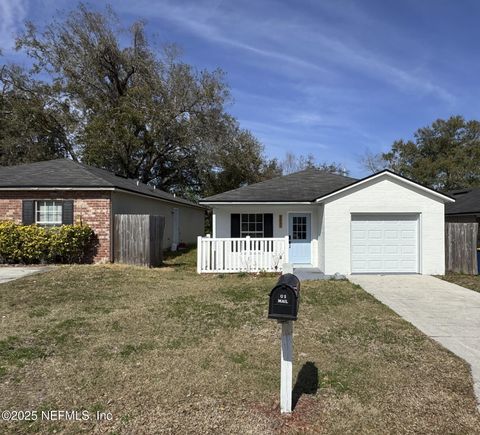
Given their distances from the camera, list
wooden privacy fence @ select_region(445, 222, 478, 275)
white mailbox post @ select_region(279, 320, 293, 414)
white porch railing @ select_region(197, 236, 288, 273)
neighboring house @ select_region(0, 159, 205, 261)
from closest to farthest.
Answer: white mailbox post @ select_region(279, 320, 293, 414) → white porch railing @ select_region(197, 236, 288, 273) → wooden privacy fence @ select_region(445, 222, 478, 275) → neighboring house @ select_region(0, 159, 205, 261)

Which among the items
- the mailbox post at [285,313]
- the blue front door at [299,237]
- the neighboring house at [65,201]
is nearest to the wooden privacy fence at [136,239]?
the neighboring house at [65,201]

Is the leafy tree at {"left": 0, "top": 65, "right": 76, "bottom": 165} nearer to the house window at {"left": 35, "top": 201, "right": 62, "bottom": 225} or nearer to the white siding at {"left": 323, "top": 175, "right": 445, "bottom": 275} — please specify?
the house window at {"left": 35, "top": 201, "right": 62, "bottom": 225}

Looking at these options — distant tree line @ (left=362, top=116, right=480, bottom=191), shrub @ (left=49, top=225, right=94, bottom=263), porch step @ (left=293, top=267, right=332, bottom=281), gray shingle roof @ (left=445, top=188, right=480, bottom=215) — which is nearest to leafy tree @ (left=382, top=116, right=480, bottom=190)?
distant tree line @ (left=362, top=116, right=480, bottom=191)

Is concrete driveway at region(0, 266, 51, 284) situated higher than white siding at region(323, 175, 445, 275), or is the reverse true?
white siding at region(323, 175, 445, 275)

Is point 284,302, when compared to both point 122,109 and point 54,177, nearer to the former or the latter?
point 54,177

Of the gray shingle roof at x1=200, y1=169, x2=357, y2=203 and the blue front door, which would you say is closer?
the gray shingle roof at x1=200, y1=169, x2=357, y2=203

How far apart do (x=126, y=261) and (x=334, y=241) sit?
298 inches

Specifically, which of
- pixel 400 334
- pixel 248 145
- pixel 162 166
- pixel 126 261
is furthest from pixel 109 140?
pixel 400 334

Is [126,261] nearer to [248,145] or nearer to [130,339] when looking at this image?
[130,339]

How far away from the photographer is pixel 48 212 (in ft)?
50.9

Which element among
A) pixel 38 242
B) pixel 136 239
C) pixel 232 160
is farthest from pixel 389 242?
pixel 232 160

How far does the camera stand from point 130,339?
19.6 feet

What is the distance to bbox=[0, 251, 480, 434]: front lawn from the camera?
12.3 ft

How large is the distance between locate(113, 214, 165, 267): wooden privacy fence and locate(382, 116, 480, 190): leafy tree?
33.6m
